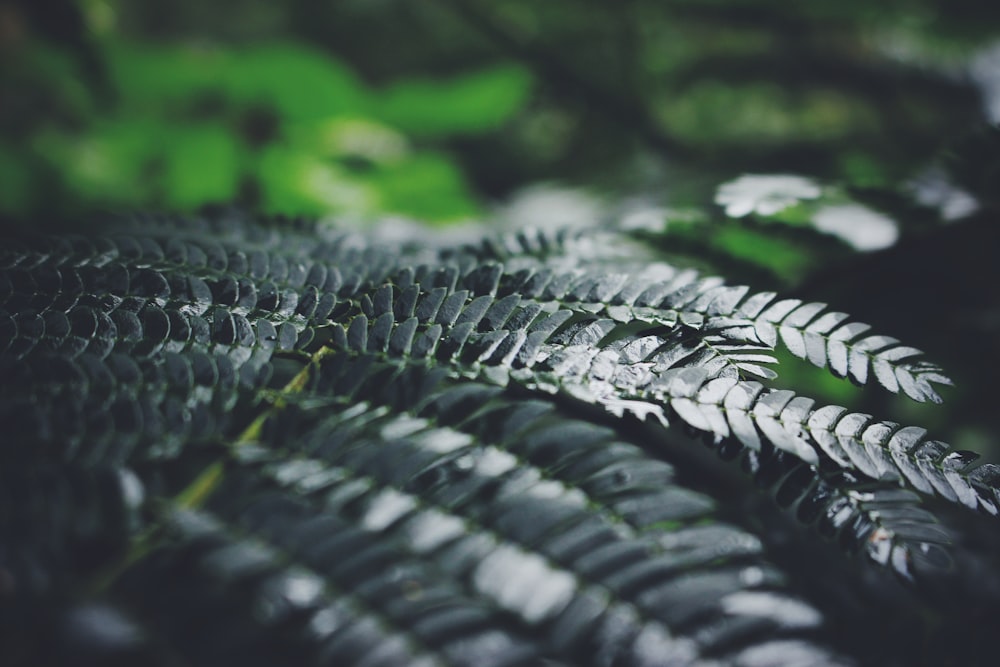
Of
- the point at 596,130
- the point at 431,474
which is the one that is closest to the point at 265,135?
the point at 596,130

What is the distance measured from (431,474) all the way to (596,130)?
3.22m

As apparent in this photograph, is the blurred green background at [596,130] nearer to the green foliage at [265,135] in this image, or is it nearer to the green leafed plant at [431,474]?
the green foliage at [265,135]

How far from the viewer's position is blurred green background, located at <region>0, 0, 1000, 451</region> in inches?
36.3

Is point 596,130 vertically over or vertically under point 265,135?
over

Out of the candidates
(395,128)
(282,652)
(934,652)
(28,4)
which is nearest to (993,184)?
(934,652)

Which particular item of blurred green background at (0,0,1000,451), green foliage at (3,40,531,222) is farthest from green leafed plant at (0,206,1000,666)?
green foliage at (3,40,531,222)

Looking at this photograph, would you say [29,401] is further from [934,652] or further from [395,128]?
[395,128]

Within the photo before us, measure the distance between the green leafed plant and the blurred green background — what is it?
0.40m

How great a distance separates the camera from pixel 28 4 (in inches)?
106

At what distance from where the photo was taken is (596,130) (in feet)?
10.9

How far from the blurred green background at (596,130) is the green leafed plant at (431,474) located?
40 centimetres

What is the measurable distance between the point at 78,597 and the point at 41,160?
93.6 inches

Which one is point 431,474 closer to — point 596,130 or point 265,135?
point 265,135

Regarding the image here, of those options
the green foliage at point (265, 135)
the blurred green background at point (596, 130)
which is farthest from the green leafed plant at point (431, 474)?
the green foliage at point (265, 135)
